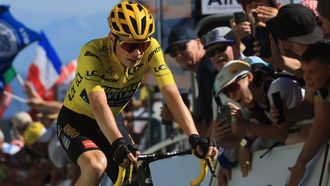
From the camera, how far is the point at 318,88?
5922mm

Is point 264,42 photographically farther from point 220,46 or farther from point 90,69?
point 90,69

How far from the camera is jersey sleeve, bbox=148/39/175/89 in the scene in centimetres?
608

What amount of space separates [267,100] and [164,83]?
1.01m

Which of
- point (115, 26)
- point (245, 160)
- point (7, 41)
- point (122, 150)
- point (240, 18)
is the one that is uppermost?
point (115, 26)

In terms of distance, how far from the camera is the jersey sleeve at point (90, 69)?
5.88 m

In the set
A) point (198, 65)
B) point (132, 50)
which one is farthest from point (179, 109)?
point (198, 65)

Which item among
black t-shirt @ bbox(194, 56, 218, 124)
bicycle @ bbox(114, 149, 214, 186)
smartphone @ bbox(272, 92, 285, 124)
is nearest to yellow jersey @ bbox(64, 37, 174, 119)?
bicycle @ bbox(114, 149, 214, 186)

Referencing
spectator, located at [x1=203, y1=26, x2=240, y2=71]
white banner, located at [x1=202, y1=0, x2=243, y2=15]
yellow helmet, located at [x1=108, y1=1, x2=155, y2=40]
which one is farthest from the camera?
white banner, located at [x1=202, y1=0, x2=243, y2=15]

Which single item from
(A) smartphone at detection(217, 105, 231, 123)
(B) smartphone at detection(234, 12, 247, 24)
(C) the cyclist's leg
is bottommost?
(A) smartphone at detection(217, 105, 231, 123)

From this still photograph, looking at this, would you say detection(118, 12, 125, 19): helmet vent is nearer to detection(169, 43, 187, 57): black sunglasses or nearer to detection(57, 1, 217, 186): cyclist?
detection(57, 1, 217, 186): cyclist

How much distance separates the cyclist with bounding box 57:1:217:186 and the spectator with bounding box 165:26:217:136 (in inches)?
52.7

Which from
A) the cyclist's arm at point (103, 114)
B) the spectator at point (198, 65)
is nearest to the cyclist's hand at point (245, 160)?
the spectator at point (198, 65)

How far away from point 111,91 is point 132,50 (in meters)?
0.61

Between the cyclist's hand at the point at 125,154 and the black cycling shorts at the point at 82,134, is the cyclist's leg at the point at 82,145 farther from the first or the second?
the cyclist's hand at the point at 125,154
